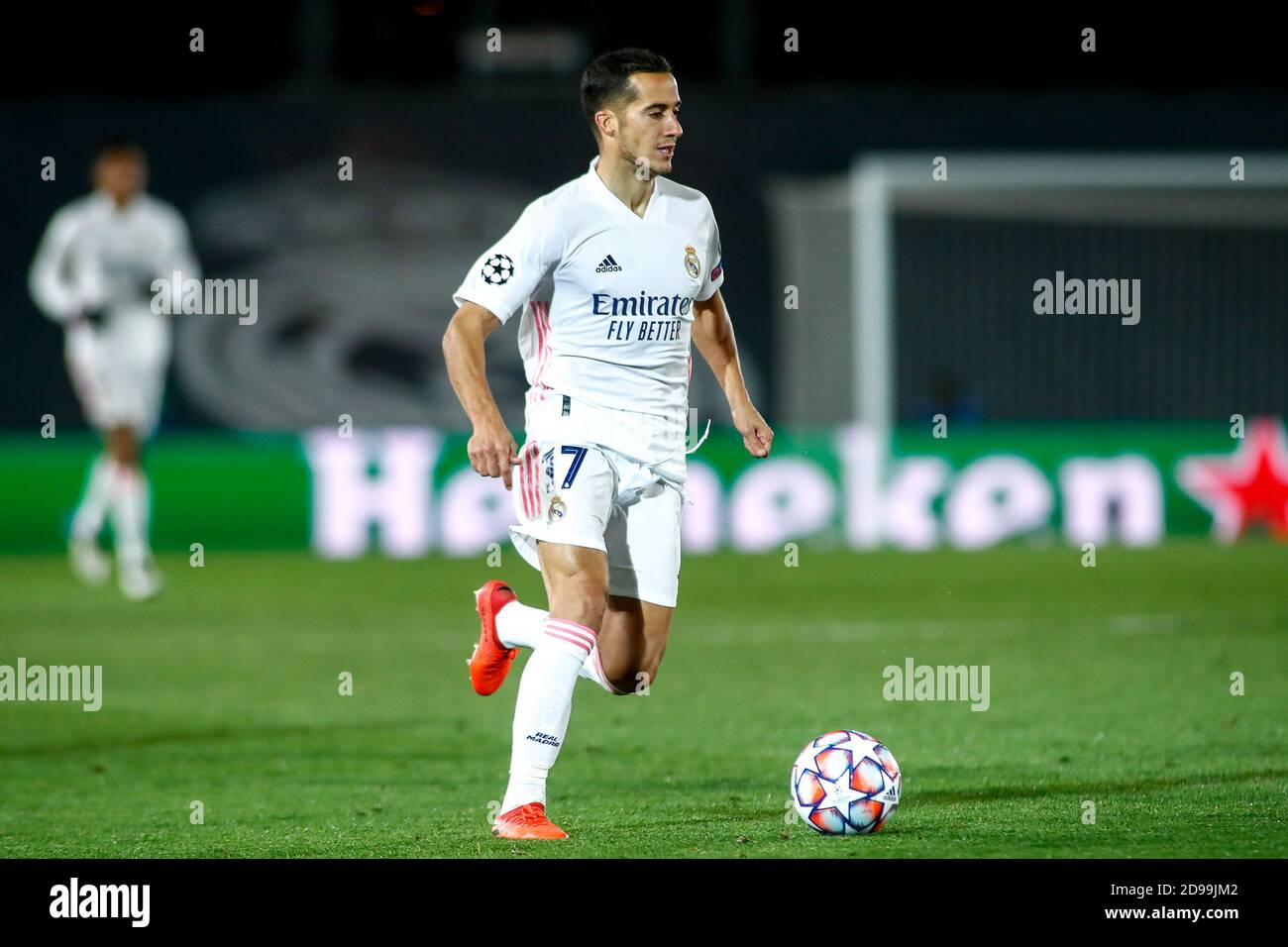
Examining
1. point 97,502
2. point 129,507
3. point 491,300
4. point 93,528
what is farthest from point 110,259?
point 491,300

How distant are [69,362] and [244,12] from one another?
4.06 metres

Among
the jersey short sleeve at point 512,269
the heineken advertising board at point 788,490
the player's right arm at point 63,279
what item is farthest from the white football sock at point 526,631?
the heineken advertising board at point 788,490

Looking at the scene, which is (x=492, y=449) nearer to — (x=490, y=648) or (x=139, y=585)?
(x=490, y=648)

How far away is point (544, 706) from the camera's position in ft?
18.3

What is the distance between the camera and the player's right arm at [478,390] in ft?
17.8

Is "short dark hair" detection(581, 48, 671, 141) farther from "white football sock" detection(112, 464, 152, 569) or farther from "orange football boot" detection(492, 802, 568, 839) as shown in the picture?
"white football sock" detection(112, 464, 152, 569)

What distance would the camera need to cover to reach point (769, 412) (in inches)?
835

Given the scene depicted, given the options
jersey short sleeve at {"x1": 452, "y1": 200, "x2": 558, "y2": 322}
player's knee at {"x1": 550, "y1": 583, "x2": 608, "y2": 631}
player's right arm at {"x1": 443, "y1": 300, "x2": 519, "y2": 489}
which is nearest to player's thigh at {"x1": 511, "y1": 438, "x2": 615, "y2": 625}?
player's knee at {"x1": 550, "y1": 583, "x2": 608, "y2": 631}

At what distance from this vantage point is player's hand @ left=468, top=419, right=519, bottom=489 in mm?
5414

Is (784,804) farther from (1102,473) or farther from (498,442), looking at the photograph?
(1102,473)

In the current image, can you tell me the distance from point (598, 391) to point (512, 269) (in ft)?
1.50

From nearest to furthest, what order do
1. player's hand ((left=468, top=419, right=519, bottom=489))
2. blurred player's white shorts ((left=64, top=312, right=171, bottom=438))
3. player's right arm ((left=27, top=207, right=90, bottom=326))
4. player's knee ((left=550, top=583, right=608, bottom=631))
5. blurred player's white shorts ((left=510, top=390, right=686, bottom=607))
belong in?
player's hand ((left=468, top=419, right=519, bottom=489)) < player's knee ((left=550, top=583, right=608, bottom=631)) < blurred player's white shorts ((left=510, top=390, right=686, bottom=607)) < blurred player's white shorts ((left=64, top=312, right=171, bottom=438)) < player's right arm ((left=27, top=207, right=90, bottom=326))

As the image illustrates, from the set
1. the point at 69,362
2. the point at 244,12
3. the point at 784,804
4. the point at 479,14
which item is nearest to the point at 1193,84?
the point at 479,14

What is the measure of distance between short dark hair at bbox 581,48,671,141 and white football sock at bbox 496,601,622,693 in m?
1.48
